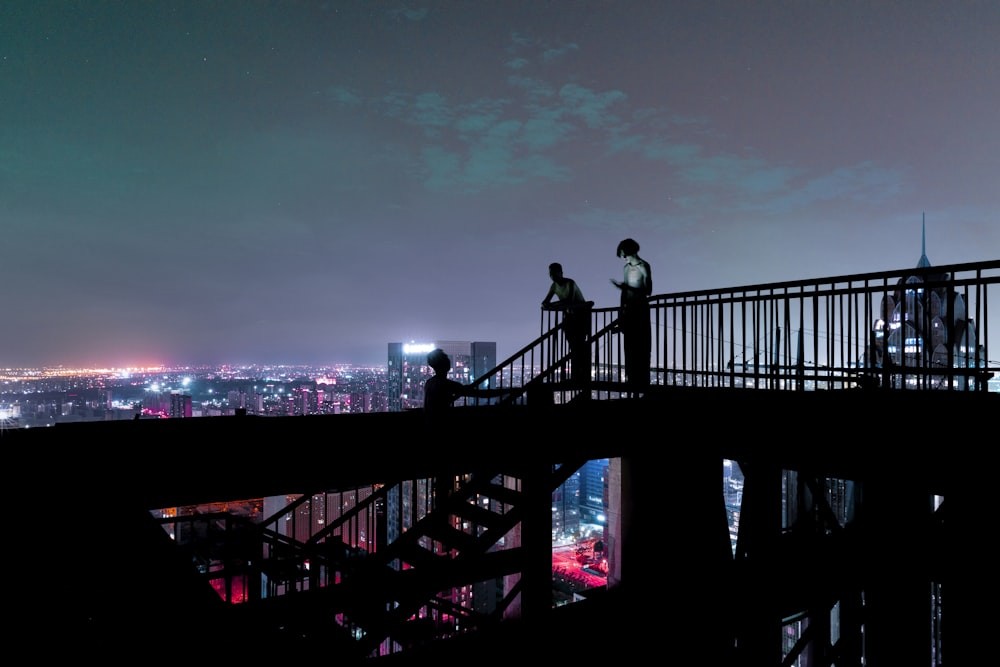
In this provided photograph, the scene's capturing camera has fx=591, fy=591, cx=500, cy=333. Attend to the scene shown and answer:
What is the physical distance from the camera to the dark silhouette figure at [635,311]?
10195 millimetres

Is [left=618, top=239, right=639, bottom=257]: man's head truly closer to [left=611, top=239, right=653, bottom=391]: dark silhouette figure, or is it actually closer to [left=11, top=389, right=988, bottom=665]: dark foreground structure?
[left=611, top=239, right=653, bottom=391]: dark silhouette figure

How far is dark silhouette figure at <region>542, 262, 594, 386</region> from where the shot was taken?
11.0 meters

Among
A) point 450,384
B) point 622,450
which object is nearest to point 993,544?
point 622,450

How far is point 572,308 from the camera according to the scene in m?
11.3

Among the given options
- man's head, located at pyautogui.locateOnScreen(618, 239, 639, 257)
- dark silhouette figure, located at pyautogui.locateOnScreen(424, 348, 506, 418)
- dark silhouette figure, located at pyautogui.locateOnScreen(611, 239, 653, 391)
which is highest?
man's head, located at pyautogui.locateOnScreen(618, 239, 639, 257)

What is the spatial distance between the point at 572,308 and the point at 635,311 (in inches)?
54.9

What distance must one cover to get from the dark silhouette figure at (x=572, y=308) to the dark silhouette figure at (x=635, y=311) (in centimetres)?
99

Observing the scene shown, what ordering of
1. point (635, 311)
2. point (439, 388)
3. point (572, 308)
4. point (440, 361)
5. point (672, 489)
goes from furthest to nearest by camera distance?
point (572, 308) → point (635, 311) → point (672, 489) → point (440, 361) → point (439, 388)

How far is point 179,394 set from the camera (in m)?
86.3

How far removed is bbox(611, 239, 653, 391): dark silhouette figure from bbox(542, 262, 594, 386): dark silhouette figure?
99cm

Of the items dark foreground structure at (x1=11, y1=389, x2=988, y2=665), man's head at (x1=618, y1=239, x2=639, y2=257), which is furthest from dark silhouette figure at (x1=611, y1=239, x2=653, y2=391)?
dark foreground structure at (x1=11, y1=389, x2=988, y2=665)

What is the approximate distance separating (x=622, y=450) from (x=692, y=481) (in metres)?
1.14

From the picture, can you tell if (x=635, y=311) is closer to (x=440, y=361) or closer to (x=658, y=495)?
(x=658, y=495)

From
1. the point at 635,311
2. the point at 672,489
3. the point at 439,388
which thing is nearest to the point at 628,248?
the point at 635,311
